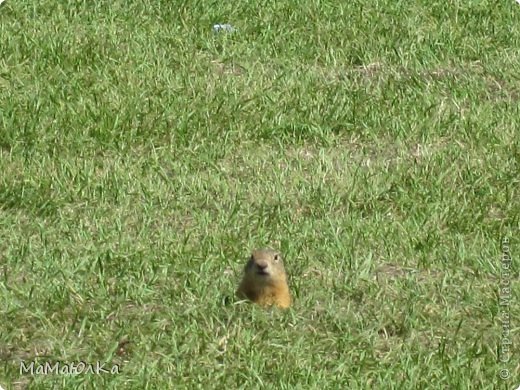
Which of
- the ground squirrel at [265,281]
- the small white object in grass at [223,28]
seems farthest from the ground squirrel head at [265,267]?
the small white object in grass at [223,28]

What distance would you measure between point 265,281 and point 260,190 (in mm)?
1406

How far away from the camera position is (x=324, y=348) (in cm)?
536

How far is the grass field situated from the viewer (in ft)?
→ 17.4

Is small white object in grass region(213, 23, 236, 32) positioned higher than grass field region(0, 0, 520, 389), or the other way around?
grass field region(0, 0, 520, 389)

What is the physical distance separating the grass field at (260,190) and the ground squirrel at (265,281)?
5cm

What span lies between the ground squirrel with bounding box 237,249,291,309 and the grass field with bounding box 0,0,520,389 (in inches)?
2.1

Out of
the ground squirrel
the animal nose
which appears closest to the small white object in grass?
the ground squirrel

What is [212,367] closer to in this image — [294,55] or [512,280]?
[512,280]

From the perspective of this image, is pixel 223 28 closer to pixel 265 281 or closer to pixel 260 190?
pixel 260 190

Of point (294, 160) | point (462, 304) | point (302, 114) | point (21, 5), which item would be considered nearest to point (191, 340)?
point (462, 304)

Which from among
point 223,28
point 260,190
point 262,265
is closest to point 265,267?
point 262,265

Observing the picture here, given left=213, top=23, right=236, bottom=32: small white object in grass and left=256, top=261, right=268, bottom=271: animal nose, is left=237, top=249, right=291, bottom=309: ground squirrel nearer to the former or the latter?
left=256, top=261, right=268, bottom=271: animal nose

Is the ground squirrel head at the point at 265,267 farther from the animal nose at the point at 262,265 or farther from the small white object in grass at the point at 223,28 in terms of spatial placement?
the small white object in grass at the point at 223,28

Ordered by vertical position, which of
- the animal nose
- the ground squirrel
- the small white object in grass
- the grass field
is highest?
the animal nose
